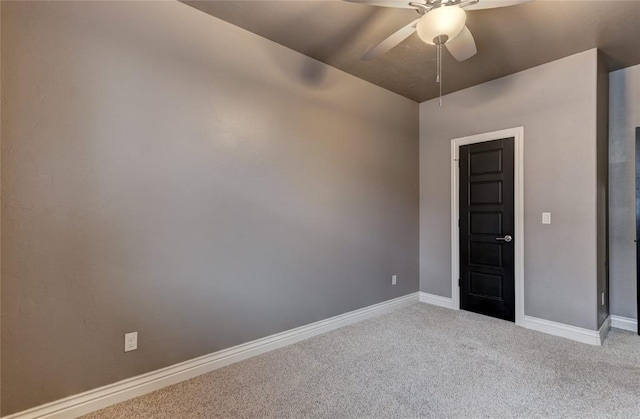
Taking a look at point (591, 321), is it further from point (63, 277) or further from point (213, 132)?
point (63, 277)

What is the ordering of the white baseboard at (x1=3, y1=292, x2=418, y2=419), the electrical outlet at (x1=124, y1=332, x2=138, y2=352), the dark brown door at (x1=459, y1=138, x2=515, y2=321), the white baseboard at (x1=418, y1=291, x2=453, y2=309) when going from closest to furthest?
the white baseboard at (x1=3, y1=292, x2=418, y2=419) < the electrical outlet at (x1=124, y1=332, x2=138, y2=352) < the dark brown door at (x1=459, y1=138, x2=515, y2=321) < the white baseboard at (x1=418, y1=291, x2=453, y2=309)

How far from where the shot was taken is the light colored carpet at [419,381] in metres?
1.80

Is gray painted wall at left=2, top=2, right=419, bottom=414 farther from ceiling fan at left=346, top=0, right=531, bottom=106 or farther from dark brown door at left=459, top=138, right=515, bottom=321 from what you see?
dark brown door at left=459, top=138, right=515, bottom=321

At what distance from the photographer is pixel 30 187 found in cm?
163

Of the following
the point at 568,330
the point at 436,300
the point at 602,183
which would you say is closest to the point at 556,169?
the point at 602,183

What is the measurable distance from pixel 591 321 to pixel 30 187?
169 inches

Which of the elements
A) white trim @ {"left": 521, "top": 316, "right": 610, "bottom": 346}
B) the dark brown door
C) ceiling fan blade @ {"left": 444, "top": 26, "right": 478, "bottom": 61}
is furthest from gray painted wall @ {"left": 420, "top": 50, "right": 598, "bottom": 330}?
ceiling fan blade @ {"left": 444, "top": 26, "right": 478, "bottom": 61}

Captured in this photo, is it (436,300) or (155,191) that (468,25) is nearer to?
(155,191)

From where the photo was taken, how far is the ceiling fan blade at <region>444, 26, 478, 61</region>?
6.13 ft

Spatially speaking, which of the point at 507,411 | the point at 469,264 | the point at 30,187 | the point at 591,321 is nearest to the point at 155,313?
the point at 30,187

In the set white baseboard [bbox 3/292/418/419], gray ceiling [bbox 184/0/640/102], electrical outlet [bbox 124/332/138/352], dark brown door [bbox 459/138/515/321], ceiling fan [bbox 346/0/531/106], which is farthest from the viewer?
dark brown door [bbox 459/138/515/321]

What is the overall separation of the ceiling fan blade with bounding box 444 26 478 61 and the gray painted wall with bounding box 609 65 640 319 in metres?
2.28

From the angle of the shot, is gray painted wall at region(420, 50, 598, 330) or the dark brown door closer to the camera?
gray painted wall at region(420, 50, 598, 330)

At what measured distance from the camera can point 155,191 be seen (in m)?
2.03
